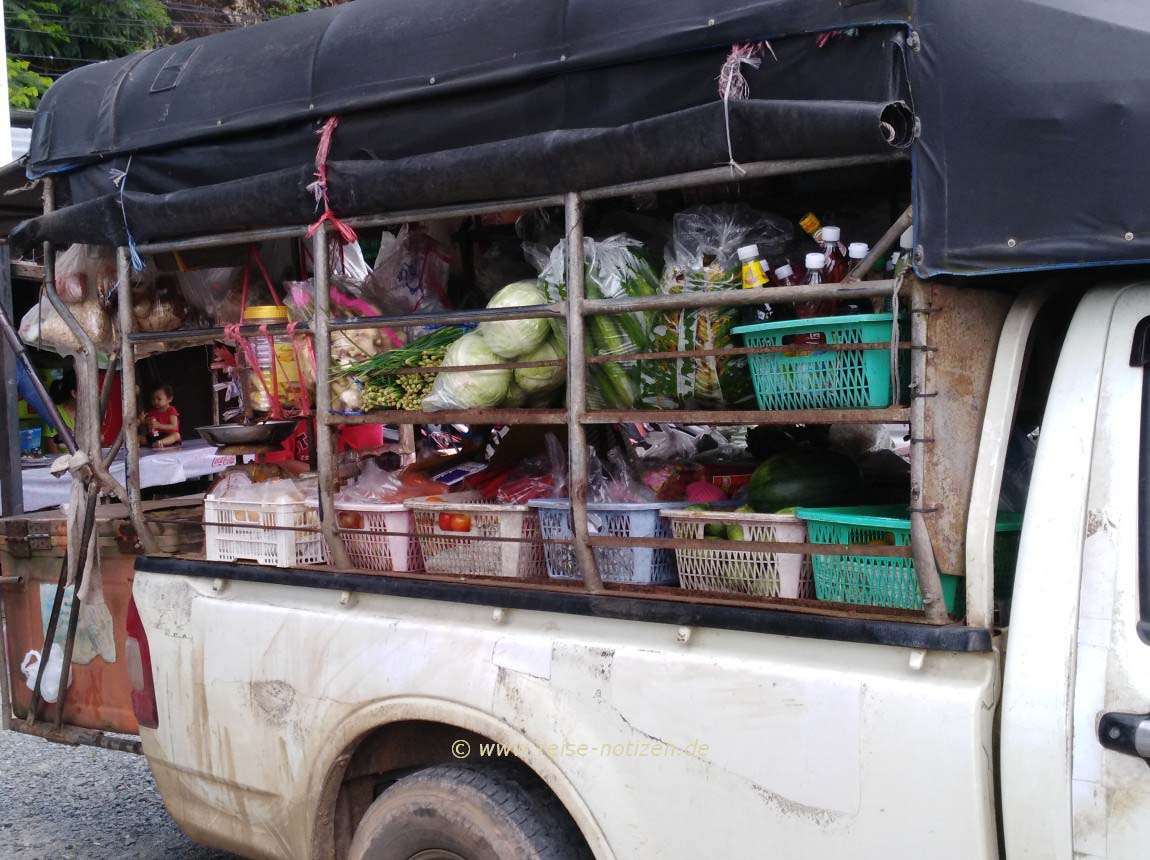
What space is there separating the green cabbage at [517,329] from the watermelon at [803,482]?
707 mm

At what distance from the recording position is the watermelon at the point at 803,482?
9.27 feet

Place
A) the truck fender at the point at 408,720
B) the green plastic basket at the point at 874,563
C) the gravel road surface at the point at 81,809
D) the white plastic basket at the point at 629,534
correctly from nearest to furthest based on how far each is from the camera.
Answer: the green plastic basket at the point at 874,563 < the truck fender at the point at 408,720 < the white plastic basket at the point at 629,534 < the gravel road surface at the point at 81,809

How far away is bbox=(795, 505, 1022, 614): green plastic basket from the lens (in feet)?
7.67

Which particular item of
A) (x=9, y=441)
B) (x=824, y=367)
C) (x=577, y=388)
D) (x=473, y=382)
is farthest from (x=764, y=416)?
(x=9, y=441)

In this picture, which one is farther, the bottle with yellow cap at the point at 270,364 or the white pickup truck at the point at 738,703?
the bottle with yellow cap at the point at 270,364

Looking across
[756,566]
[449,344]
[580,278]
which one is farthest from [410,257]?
[756,566]

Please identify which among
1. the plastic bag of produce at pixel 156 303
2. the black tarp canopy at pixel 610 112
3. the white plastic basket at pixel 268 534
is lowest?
the white plastic basket at pixel 268 534

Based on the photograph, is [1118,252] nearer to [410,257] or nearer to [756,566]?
[756,566]

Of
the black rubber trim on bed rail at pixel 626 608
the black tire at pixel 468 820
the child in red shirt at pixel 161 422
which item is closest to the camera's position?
the black rubber trim on bed rail at pixel 626 608

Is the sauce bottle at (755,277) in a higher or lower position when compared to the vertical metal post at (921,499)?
higher

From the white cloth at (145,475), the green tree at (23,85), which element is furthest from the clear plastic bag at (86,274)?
the green tree at (23,85)

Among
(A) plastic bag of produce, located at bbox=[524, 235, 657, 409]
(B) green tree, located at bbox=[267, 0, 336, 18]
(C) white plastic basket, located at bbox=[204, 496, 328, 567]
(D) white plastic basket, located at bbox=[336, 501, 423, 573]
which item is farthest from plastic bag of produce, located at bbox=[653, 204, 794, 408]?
(B) green tree, located at bbox=[267, 0, 336, 18]

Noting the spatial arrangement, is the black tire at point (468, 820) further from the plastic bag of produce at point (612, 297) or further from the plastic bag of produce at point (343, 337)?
the plastic bag of produce at point (343, 337)

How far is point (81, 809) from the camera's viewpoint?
5.32 metres
